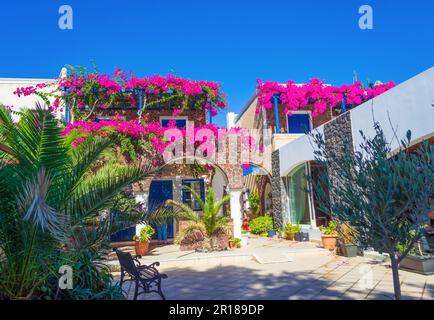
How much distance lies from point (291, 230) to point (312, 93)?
282 inches

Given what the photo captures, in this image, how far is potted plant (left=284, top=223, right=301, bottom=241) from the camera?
13.8m

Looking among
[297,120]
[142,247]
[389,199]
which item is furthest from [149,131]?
[389,199]

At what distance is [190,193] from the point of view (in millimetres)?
16297

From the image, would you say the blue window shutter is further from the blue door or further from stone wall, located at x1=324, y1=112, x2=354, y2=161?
stone wall, located at x1=324, y1=112, x2=354, y2=161

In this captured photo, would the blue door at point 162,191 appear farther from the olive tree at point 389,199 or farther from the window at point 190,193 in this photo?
the olive tree at point 389,199

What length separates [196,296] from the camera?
632cm

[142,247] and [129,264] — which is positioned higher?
[129,264]

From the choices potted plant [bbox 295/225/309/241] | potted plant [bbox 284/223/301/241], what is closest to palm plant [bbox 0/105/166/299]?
potted plant [bbox 295/225/309/241]

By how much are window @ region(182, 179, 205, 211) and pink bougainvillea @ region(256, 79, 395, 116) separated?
523 cm

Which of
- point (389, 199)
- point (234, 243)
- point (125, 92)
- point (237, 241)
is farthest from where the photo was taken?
point (125, 92)

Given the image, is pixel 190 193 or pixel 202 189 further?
pixel 202 189

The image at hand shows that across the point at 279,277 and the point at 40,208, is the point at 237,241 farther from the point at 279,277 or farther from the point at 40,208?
the point at 40,208

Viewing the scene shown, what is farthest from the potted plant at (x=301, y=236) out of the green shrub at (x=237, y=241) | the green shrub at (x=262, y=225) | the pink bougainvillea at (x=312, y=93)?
the pink bougainvillea at (x=312, y=93)
